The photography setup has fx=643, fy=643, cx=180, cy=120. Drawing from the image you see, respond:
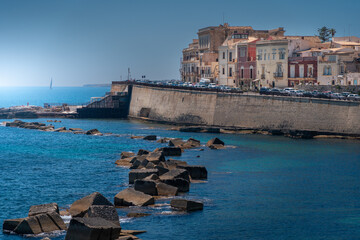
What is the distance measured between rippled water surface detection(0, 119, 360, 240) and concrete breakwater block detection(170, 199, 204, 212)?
1.69 ft

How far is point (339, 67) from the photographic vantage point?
84.2 metres

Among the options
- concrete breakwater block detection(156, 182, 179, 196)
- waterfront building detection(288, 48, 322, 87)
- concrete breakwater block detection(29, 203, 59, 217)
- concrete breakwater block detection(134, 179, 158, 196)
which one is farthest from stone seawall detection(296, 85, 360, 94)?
concrete breakwater block detection(29, 203, 59, 217)

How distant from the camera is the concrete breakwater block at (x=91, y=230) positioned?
2816 centimetres

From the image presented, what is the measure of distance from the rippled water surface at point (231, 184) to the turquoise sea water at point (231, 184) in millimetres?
54

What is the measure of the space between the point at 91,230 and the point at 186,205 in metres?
8.45

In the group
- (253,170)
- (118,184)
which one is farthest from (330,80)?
(118,184)

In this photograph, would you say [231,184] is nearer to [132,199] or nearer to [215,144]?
[132,199]

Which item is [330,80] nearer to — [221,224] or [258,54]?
[258,54]

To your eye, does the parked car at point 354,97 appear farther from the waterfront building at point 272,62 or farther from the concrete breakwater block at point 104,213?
the concrete breakwater block at point 104,213

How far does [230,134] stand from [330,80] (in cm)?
1880

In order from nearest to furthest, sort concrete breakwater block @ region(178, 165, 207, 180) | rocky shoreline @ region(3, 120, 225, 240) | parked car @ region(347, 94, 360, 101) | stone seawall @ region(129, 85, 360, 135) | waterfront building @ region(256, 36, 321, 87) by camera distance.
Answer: rocky shoreline @ region(3, 120, 225, 240)
concrete breakwater block @ region(178, 165, 207, 180)
stone seawall @ region(129, 85, 360, 135)
parked car @ region(347, 94, 360, 101)
waterfront building @ region(256, 36, 321, 87)

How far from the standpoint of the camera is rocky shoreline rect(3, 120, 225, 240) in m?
28.8

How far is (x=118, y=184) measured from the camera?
43062mm

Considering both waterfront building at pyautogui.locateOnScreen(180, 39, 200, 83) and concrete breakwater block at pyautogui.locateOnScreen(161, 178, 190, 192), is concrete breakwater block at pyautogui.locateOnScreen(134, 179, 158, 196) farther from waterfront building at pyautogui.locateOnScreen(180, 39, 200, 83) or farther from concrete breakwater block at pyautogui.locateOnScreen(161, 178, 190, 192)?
waterfront building at pyautogui.locateOnScreen(180, 39, 200, 83)
